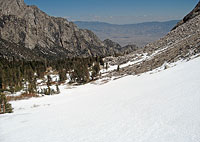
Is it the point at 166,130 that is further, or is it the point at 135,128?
the point at 135,128

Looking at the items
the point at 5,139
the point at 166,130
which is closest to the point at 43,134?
the point at 5,139

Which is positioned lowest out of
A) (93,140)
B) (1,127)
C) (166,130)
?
(1,127)

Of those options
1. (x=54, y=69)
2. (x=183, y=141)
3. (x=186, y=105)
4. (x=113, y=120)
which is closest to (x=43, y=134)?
(x=113, y=120)

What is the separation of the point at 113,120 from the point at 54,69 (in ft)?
403

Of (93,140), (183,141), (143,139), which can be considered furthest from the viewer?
(93,140)

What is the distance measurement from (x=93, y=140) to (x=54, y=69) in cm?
12467

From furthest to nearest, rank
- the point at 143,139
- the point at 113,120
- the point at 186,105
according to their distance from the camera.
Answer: the point at 113,120 < the point at 186,105 < the point at 143,139

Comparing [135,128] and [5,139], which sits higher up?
[135,128]

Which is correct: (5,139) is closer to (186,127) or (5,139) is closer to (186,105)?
(186,127)

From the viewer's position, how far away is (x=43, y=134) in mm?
9977

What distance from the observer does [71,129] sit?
10.1 metres

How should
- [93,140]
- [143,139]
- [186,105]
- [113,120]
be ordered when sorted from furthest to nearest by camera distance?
[113,120] → [186,105] → [93,140] → [143,139]

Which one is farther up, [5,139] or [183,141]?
[183,141]

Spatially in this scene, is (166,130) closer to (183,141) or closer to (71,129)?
(183,141)
